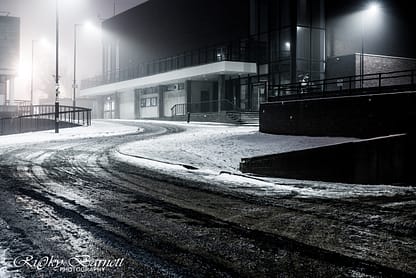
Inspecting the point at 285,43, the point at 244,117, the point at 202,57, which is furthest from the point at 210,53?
the point at 244,117

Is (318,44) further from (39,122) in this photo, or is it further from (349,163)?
(349,163)

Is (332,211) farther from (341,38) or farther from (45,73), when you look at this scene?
(45,73)

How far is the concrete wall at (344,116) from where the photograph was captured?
18891 millimetres

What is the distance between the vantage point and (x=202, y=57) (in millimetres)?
49531

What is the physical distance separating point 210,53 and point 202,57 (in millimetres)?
1508

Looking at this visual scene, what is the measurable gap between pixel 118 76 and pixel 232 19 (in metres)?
28.2

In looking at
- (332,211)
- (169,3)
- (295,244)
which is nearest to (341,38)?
(169,3)

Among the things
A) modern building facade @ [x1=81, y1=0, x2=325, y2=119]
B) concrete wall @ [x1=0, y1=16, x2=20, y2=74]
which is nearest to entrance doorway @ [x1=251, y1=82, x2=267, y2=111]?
modern building facade @ [x1=81, y1=0, x2=325, y2=119]

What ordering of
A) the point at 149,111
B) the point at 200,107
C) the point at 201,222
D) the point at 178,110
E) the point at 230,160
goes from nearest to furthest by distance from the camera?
1. the point at 201,222
2. the point at 230,160
3. the point at 200,107
4. the point at 178,110
5. the point at 149,111

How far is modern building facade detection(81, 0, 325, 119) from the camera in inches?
1554

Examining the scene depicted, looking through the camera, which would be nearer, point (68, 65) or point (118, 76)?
point (118, 76)

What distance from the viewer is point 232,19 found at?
150 feet

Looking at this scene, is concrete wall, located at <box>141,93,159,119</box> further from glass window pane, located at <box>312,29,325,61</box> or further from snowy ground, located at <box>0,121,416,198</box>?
snowy ground, located at <box>0,121,416,198</box>

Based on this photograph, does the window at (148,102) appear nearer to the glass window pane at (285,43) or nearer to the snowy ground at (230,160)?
the glass window pane at (285,43)
